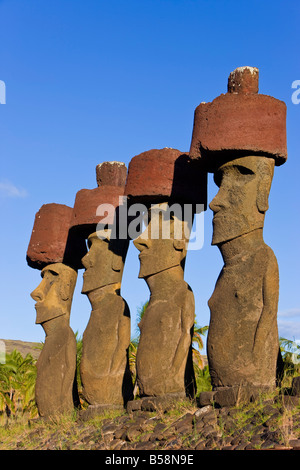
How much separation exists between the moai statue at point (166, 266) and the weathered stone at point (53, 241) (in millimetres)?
2418

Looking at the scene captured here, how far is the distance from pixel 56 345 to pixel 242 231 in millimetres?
4482

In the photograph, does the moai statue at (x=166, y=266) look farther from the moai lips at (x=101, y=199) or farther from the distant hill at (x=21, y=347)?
the distant hill at (x=21, y=347)

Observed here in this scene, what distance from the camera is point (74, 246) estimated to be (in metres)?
12.4

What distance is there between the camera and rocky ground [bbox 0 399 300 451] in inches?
247

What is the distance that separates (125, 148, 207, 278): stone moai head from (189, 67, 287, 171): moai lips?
957 mm

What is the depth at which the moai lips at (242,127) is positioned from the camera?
834 centimetres

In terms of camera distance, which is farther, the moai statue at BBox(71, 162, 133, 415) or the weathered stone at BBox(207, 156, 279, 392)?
the moai statue at BBox(71, 162, 133, 415)

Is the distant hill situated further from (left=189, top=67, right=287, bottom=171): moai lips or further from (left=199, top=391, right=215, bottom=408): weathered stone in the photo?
(left=199, top=391, right=215, bottom=408): weathered stone

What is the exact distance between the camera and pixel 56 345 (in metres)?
11.3

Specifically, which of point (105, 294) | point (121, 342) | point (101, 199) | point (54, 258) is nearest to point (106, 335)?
point (121, 342)

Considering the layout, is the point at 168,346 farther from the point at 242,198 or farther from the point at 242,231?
the point at 242,198

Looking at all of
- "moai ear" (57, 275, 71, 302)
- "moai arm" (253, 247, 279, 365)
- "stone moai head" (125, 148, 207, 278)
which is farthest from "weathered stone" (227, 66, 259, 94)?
"moai ear" (57, 275, 71, 302)

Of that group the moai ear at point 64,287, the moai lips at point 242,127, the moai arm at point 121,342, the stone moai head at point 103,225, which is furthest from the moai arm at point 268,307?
the moai ear at point 64,287

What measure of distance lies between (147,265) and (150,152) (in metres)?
1.73
